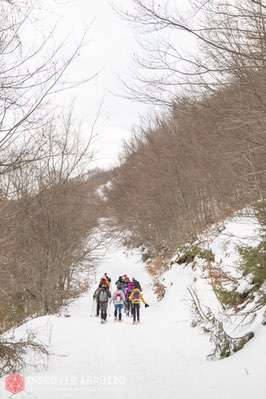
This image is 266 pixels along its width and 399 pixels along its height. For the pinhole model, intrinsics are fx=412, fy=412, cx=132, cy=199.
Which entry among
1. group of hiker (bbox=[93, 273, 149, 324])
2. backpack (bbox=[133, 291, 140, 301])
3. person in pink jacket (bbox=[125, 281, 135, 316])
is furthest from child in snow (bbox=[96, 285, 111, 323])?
person in pink jacket (bbox=[125, 281, 135, 316])

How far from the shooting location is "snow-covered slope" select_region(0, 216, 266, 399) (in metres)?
5.88

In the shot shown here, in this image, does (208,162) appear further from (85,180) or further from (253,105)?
(253,105)

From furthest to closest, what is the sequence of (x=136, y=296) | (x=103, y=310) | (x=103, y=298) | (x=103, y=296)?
1. (x=103, y=296)
2. (x=103, y=298)
3. (x=103, y=310)
4. (x=136, y=296)

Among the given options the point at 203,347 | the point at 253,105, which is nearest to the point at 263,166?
the point at 253,105

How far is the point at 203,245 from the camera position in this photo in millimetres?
18578

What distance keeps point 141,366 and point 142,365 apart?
9 centimetres

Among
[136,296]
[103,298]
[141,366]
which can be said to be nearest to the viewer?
[141,366]

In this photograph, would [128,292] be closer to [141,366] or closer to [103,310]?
[103,310]

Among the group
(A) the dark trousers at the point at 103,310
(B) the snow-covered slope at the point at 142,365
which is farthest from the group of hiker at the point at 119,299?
(B) the snow-covered slope at the point at 142,365

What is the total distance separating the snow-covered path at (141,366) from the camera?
587 cm

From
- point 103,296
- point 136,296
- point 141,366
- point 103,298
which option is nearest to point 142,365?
point 141,366

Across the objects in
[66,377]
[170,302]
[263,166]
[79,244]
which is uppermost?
[263,166]

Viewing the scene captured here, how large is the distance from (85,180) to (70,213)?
2455 mm

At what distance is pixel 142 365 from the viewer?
7949 millimetres
